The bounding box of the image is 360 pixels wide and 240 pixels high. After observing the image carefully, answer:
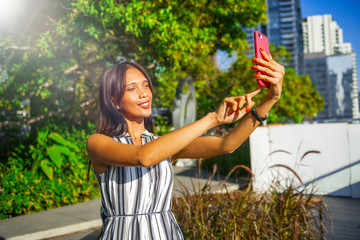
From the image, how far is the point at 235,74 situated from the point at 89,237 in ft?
64.9

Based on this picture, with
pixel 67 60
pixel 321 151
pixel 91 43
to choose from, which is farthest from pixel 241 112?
pixel 91 43

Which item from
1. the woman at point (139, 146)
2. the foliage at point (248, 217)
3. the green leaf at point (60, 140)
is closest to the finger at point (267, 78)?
the woman at point (139, 146)

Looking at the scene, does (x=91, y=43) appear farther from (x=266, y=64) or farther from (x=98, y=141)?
(x=266, y=64)

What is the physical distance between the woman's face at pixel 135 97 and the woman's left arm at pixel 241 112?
1.35 feet

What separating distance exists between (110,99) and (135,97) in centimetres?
14

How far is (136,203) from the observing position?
2.06 metres

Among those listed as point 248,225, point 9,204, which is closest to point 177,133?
point 248,225

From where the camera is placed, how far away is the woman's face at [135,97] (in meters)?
2.18

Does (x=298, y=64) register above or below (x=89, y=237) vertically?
above

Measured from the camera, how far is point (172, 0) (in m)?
12.6

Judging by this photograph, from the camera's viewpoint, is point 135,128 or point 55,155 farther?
point 55,155

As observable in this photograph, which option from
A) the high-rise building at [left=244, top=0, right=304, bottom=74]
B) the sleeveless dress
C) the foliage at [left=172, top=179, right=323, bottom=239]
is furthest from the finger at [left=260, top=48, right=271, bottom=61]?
the high-rise building at [left=244, top=0, right=304, bottom=74]

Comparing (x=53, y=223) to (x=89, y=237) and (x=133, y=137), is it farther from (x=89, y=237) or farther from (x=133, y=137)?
(x=133, y=137)

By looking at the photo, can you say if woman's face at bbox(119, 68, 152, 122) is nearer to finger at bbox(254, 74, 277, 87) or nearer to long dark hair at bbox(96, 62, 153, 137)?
long dark hair at bbox(96, 62, 153, 137)
